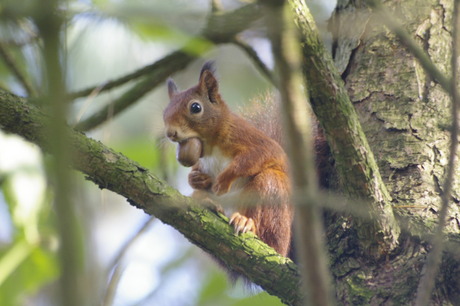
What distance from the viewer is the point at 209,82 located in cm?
278

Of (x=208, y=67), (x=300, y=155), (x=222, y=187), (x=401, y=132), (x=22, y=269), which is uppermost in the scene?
(x=300, y=155)

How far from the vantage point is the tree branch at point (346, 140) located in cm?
153

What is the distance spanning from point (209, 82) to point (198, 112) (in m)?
0.17

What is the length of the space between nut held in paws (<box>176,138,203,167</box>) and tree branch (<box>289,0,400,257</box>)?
916 mm

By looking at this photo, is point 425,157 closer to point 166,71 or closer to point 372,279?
point 372,279

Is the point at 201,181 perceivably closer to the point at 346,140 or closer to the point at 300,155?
the point at 346,140

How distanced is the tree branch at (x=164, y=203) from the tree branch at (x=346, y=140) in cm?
28

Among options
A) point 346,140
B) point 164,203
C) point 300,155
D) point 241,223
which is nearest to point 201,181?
point 241,223

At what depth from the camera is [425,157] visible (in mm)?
2104

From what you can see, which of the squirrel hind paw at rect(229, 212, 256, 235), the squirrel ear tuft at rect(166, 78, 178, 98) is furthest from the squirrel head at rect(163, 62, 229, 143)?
the squirrel hind paw at rect(229, 212, 256, 235)

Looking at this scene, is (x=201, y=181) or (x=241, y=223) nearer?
(x=241, y=223)

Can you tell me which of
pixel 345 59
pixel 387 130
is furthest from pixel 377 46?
pixel 387 130

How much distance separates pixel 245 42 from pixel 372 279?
3.72 feet

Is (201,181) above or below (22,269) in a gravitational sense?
above
